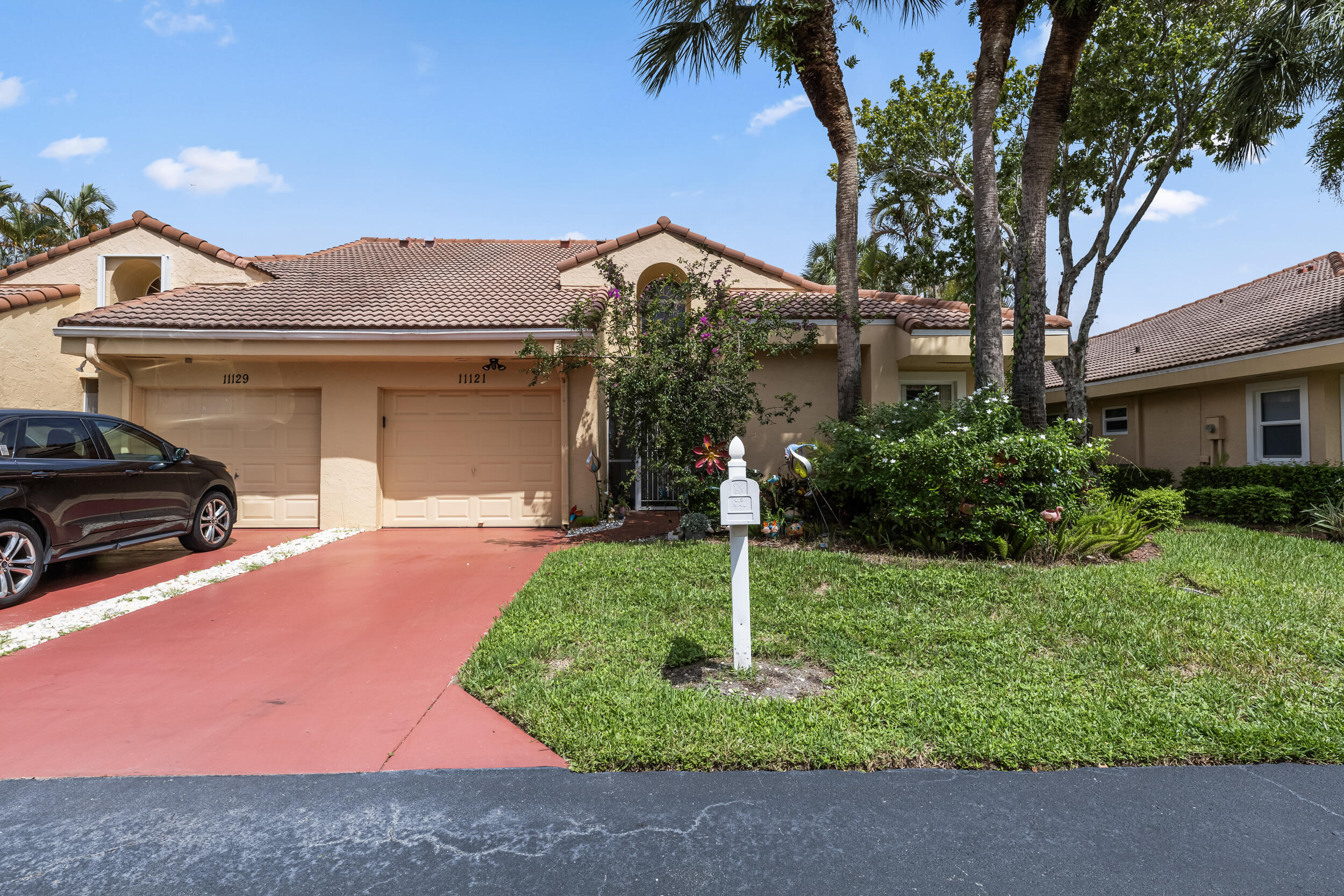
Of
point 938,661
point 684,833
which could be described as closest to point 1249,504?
point 938,661

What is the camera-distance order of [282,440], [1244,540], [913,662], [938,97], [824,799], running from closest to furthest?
[824,799] < [913,662] < [1244,540] < [282,440] < [938,97]

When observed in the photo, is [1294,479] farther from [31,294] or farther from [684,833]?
[31,294]

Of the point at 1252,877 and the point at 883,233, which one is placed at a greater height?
the point at 883,233

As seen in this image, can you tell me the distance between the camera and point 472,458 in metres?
10.8

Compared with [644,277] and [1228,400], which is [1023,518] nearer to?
[644,277]

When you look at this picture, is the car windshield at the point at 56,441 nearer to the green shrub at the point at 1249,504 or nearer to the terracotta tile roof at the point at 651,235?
the terracotta tile roof at the point at 651,235

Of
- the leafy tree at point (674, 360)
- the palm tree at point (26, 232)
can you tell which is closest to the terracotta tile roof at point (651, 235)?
the leafy tree at point (674, 360)

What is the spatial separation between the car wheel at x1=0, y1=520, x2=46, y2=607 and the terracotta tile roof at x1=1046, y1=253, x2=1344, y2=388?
56.3 feet

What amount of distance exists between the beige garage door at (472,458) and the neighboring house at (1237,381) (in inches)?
497

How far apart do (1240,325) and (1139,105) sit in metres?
5.11

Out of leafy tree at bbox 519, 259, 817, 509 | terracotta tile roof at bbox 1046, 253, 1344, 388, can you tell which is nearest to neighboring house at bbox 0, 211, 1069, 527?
leafy tree at bbox 519, 259, 817, 509

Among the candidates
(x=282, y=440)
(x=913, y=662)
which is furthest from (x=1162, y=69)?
(x=282, y=440)

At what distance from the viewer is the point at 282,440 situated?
34.9 feet

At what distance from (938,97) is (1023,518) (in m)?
12.8
